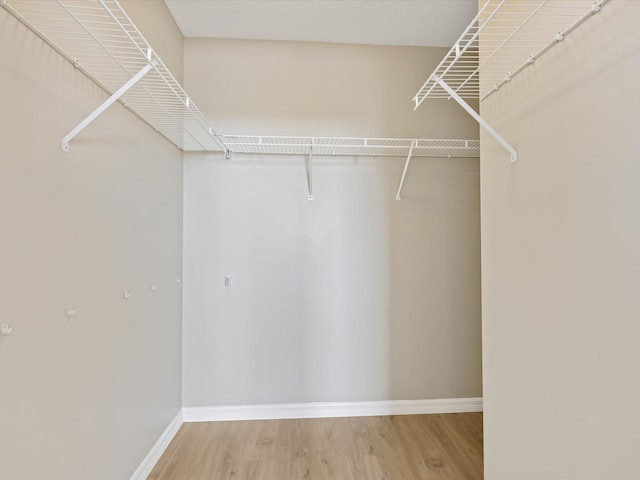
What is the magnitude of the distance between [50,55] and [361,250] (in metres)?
1.97

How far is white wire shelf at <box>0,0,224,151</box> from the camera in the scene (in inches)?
39.4

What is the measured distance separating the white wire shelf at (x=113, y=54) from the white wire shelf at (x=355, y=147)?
29 centimetres

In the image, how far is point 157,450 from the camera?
1.89 meters

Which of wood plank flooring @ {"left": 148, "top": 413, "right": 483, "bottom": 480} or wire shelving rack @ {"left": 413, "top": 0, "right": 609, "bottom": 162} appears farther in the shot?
wood plank flooring @ {"left": 148, "top": 413, "right": 483, "bottom": 480}

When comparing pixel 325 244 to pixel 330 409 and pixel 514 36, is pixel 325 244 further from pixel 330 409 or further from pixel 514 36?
pixel 514 36

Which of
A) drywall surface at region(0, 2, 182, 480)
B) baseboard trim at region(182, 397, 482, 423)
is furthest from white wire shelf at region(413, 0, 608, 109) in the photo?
baseboard trim at region(182, 397, 482, 423)

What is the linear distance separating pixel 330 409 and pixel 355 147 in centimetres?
196

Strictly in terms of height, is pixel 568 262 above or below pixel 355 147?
below

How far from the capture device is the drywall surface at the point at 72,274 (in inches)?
36.9

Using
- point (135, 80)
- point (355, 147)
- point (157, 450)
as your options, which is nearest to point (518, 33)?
point (355, 147)

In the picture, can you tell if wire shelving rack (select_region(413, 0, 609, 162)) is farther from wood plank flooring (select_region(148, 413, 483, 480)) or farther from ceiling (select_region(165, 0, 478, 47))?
wood plank flooring (select_region(148, 413, 483, 480))

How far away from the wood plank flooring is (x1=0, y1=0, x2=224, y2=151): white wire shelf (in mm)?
1904

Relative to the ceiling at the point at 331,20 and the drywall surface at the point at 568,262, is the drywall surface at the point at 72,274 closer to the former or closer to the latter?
the ceiling at the point at 331,20

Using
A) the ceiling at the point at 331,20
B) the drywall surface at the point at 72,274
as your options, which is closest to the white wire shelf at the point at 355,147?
the drywall surface at the point at 72,274
